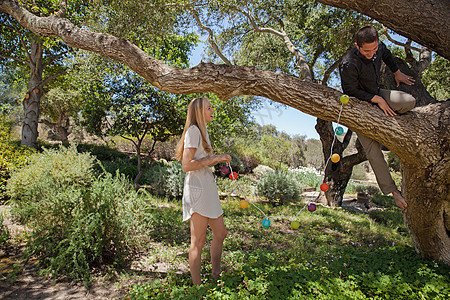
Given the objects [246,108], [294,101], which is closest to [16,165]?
[294,101]

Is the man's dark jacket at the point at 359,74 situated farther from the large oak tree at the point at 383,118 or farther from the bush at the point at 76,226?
the bush at the point at 76,226

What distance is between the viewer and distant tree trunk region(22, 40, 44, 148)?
1087cm

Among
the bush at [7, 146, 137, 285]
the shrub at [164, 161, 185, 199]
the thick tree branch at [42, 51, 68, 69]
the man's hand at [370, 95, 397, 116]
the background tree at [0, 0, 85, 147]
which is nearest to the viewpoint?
the man's hand at [370, 95, 397, 116]

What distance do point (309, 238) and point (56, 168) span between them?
5600mm

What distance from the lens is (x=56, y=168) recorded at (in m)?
5.90

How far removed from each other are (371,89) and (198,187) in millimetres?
2104

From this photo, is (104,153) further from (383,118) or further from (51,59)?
(383,118)

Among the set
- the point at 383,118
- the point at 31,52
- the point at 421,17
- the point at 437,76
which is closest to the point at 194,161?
the point at 383,118

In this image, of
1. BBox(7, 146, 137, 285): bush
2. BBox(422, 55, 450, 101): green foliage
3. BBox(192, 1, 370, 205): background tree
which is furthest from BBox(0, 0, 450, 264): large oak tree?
BBox(422, 55, 450, 101): green foliage

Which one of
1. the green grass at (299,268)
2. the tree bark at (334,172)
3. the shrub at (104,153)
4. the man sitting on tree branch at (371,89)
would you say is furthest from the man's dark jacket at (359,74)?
the shrub at (104,153)

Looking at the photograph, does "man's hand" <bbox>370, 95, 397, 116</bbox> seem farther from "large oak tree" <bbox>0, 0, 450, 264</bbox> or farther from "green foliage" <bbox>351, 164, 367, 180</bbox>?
"green foliage" <bbox>351, 164, 367, 180</bbox>

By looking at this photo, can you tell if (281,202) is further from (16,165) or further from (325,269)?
(16,165)

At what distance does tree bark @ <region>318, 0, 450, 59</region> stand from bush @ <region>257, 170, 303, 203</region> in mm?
6057

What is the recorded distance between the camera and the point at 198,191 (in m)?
2.68
